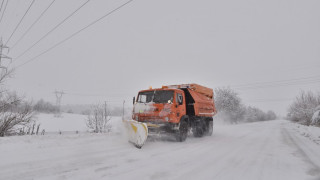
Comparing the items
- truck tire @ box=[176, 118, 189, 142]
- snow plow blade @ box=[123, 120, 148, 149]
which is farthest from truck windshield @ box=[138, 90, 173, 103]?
snow plow blade @ box=[123, 120, 148, 149]

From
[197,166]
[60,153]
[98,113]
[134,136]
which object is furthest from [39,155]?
[98,113]

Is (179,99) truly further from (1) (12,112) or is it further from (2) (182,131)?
(1) (12,112)

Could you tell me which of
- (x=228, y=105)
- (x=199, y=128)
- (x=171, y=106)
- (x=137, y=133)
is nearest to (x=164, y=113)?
(x=171, y=106)

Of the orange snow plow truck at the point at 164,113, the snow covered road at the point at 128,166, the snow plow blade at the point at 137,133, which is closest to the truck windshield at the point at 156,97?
the orange snow plow truck at the point at 164,113

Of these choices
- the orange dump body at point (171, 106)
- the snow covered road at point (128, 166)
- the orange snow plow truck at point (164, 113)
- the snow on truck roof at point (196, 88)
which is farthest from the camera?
the snow on truck roof at point (196, 88)

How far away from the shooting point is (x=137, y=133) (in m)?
6.87

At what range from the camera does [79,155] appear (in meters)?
5.05

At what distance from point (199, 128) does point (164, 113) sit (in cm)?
371

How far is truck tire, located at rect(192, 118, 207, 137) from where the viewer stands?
1085 cm

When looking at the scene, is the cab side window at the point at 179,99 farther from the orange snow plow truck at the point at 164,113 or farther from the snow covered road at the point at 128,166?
the snow covered road at the point at 128,166

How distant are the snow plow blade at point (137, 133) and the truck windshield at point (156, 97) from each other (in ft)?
5.71

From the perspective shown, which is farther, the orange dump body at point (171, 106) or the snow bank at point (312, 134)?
the snow bank at point (312, 134)

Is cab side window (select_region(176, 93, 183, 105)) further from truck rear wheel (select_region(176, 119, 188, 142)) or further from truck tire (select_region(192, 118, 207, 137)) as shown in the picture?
truck tire (select_region(192, 118, 207, 137))

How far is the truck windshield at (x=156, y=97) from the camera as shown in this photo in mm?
8609
